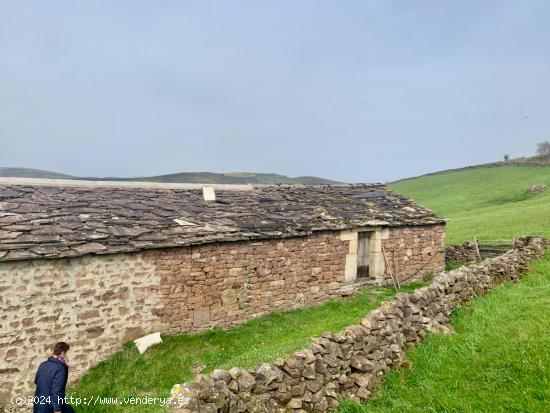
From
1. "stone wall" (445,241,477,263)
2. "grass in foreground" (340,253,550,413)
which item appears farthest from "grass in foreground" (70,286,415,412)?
"stone wall" (445,241,477,263)

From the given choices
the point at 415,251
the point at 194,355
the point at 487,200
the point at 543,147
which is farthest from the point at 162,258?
the point at 543,147

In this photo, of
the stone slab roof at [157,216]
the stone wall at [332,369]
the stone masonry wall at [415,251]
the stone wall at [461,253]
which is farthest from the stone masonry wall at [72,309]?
the stone wall at [461,253]

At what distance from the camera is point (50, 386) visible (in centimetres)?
548

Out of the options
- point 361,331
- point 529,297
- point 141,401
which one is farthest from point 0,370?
point 529,297

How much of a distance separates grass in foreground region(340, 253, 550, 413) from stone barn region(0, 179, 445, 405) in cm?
496

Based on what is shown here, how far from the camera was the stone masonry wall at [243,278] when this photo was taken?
31.3 feet

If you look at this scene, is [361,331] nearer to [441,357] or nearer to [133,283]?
[441,357]

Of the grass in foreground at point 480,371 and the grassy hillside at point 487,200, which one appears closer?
the grass in foreground at point 480,371

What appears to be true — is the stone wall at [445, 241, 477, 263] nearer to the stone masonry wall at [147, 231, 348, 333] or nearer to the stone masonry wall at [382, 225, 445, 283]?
the stone masonry wall at [382, 225, 445, 283]

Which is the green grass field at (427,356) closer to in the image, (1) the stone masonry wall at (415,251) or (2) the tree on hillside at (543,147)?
(1) the stone masonry wall at (415,251)

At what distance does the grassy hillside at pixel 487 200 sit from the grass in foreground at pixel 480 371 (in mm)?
12302

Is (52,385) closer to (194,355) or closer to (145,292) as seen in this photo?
(194,355)

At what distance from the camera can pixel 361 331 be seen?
6.21 meters

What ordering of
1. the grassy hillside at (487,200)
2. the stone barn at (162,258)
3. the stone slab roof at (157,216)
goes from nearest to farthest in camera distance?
the stone barn at (162,258), the stone slab roof at (157,216), the grassy hillside at (487,200)
